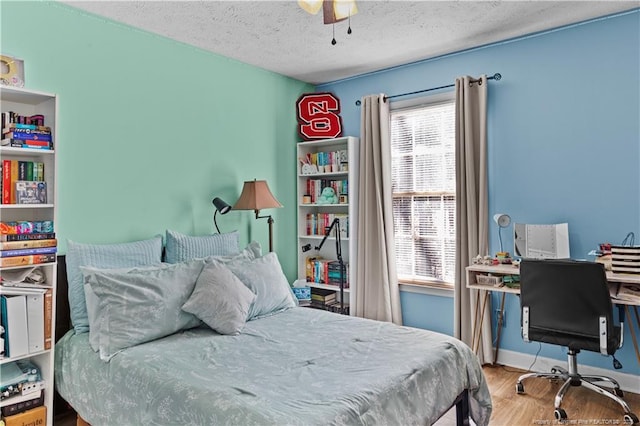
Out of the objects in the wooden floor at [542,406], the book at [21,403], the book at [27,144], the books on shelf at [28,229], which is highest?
the book at [27,144]

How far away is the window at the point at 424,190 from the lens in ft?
12.2

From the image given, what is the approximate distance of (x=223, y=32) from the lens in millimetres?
3133

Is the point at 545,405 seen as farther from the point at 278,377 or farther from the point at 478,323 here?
the point at 278,377

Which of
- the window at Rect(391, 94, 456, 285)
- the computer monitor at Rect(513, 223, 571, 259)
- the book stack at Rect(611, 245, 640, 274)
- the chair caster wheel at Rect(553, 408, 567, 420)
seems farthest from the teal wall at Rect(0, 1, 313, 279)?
the book stack at Rect(611, 245, 640, 274)

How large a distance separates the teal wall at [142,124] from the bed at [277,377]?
1.79 ft

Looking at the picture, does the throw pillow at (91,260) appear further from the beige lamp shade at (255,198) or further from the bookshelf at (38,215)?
the beige lamp shade at (255,198)

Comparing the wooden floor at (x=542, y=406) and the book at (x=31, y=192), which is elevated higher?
the book at (x=31, y=192)

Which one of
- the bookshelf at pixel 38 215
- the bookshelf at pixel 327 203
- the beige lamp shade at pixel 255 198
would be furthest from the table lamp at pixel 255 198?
the bookshelf at pixel 38 215

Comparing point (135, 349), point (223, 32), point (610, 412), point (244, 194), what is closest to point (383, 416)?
point (135, 349)

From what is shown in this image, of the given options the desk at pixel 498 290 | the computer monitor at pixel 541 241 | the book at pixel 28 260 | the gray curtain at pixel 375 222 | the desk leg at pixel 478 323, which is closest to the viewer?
the book at pixel 28 260

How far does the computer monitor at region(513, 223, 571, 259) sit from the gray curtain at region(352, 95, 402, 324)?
109cm

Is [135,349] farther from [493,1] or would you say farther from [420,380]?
[493,1]

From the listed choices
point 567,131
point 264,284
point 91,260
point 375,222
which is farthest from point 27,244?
point 567,131

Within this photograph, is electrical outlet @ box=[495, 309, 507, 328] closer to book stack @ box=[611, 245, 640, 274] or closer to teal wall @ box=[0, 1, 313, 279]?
book stack @ box=[611, 245, 640, 274]
